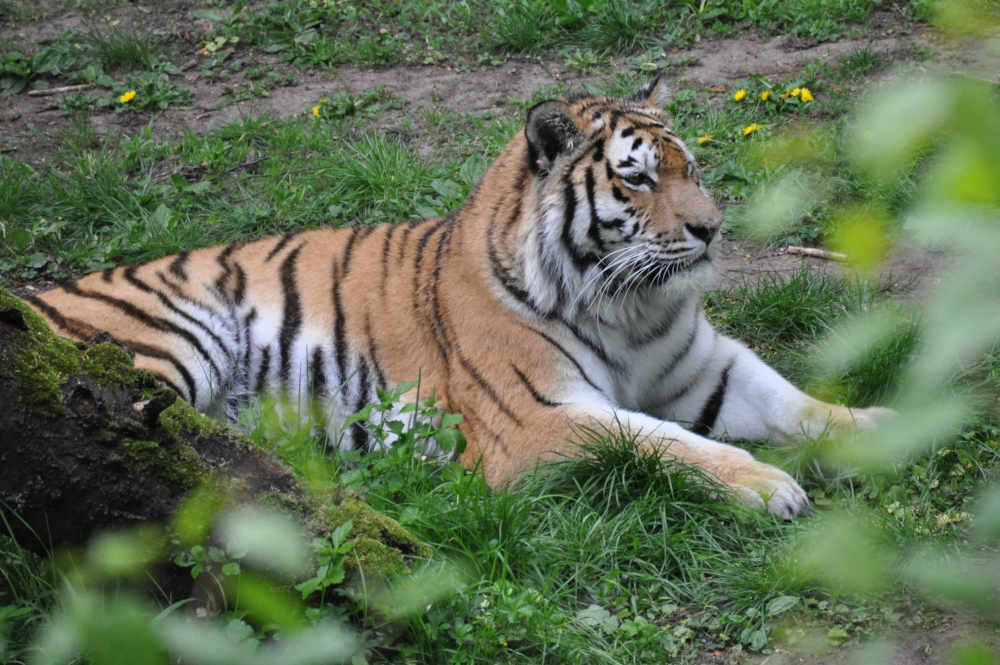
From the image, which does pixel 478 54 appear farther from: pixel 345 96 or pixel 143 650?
pixel 143 650

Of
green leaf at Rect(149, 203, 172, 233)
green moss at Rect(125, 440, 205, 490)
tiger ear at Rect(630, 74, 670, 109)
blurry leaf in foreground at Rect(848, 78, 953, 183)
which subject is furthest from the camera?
green leaf at Rect(149, 203, 172, 233)

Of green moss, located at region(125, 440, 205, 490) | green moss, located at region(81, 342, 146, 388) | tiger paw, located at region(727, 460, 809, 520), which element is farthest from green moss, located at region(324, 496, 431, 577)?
tiger paw, located at region(727, 460, 809, 520)

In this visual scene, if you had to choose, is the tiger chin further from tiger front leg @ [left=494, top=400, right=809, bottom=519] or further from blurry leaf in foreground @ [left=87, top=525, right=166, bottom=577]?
blurry leaf in foreground @ [left=87, top=525, right=166, bottom=577]

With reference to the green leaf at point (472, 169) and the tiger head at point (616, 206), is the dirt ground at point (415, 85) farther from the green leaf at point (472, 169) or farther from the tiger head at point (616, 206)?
the tiger head at point (616, 206)

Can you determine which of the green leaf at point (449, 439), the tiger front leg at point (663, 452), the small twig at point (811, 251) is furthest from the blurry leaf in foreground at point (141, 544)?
the small twig at point (811, 251)

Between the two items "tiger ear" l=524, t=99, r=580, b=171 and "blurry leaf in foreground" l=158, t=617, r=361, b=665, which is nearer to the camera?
"blurry leaf in foreground" l=158, t=617, r=361, b=665

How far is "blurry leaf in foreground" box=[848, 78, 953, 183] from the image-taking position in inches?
25.1

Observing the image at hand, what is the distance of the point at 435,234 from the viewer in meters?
4.68

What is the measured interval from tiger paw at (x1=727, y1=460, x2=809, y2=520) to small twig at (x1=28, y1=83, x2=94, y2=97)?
6.03m

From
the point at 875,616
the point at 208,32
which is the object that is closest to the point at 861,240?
the point at 875,616

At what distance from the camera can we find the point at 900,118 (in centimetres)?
64

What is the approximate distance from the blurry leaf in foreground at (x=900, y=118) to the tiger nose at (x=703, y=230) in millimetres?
3275

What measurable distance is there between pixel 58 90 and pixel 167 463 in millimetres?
6046

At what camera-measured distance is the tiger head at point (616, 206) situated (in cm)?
399
